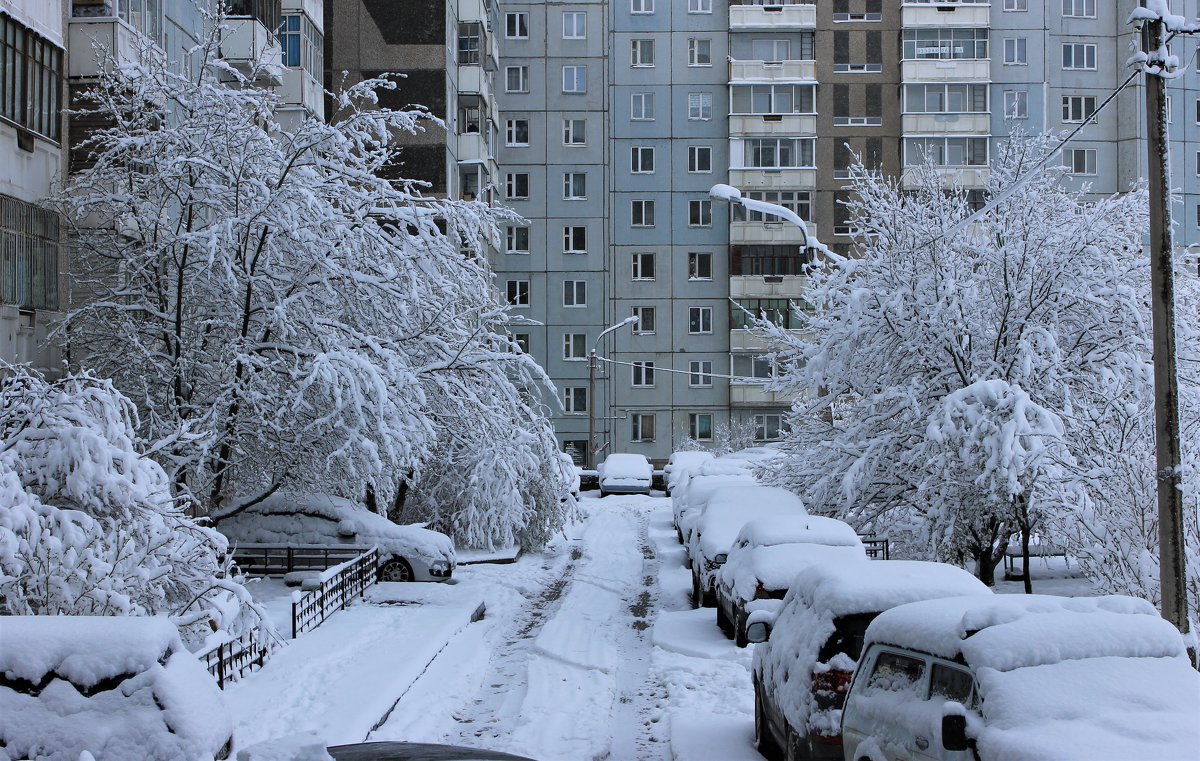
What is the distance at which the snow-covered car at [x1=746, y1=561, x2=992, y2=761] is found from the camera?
8.52 meters

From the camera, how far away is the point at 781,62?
5819 cm

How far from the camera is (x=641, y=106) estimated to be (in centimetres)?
5947

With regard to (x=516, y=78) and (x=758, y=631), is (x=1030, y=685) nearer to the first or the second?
(x=758, y=631)

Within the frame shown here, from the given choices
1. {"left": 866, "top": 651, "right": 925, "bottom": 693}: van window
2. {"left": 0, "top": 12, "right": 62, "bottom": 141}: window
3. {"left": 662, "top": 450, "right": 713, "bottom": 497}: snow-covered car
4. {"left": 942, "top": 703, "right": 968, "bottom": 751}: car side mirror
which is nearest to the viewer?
{"left": 942, "top": 703, "right": 968, "bottom": 751}: car side mirror

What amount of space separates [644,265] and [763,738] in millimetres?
50076

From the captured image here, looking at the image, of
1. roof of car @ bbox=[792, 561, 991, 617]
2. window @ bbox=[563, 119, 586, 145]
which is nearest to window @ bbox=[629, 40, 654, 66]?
window @ bbox=[563, 119, 586, 145]

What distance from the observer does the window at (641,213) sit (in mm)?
59281

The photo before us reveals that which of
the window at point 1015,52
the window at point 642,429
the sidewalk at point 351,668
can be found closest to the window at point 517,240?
the window at point 642,429

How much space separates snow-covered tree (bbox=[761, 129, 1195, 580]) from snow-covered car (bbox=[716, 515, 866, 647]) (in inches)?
122

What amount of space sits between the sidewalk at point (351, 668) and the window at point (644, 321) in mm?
40014

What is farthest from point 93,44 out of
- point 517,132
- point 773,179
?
point 773,179

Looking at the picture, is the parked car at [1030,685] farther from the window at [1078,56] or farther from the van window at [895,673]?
the window at [1078,56]

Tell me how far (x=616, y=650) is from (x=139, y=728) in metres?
9.21

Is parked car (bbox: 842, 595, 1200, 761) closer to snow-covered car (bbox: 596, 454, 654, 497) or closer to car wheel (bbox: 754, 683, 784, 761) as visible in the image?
car wheel (bbox: 754, 683, 784, 761)
